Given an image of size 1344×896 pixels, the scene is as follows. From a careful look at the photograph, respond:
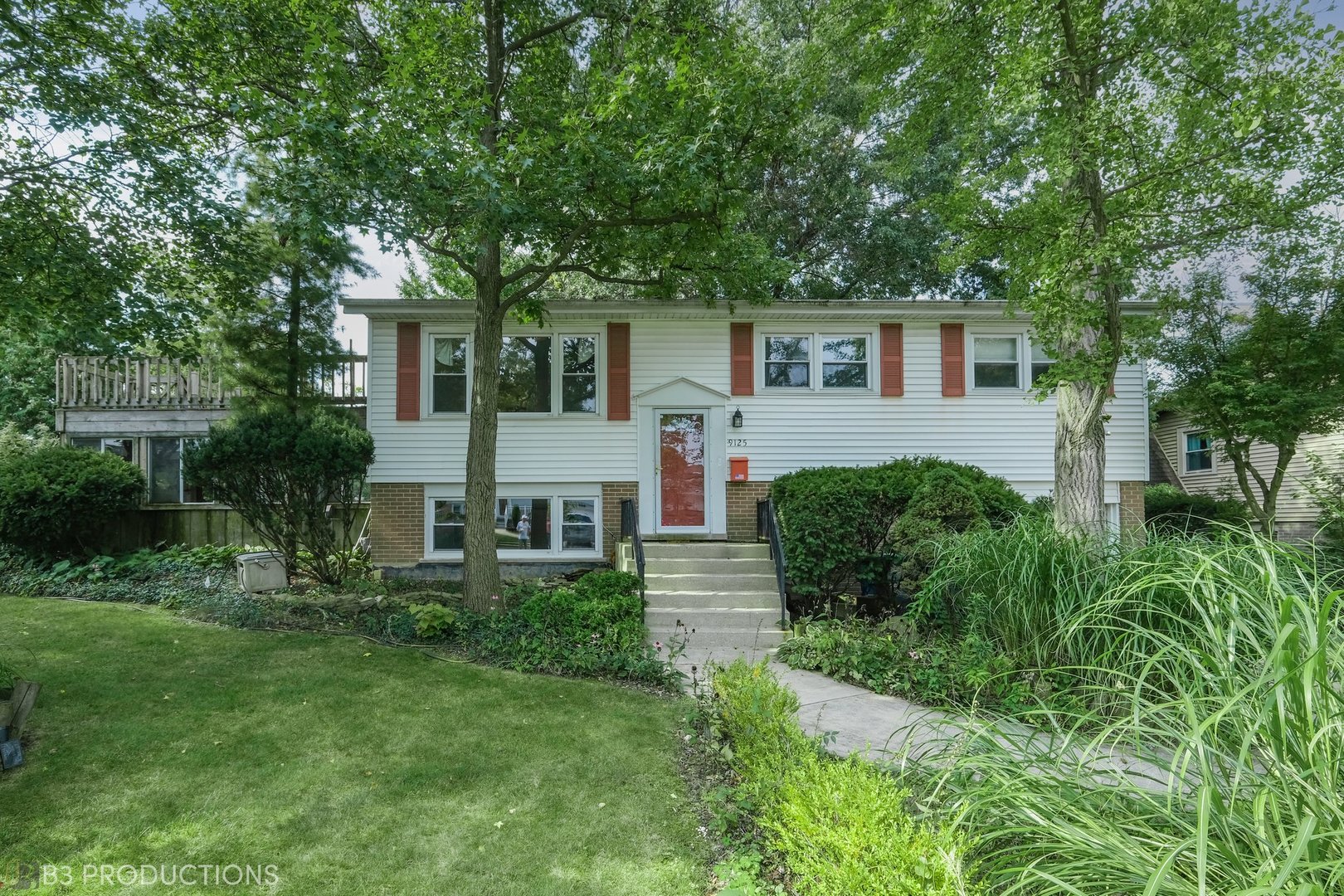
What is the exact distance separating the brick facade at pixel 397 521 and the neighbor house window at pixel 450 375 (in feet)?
4.25

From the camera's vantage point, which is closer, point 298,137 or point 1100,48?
point 298,137

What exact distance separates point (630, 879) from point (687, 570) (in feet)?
18.1

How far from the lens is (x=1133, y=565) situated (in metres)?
3.47

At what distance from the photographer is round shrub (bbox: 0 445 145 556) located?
8.48 m

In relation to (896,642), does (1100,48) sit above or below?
above

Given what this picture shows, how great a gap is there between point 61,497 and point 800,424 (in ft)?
34.7

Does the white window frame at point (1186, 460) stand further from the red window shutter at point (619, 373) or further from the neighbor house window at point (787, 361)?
the red window shutter at point (619, 373)

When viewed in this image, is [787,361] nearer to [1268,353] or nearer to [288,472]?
[288,472]

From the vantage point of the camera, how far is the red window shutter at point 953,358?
388 inches

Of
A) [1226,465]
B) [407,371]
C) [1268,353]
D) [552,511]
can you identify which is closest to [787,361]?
[552,511]

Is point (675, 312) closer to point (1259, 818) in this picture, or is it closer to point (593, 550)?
point (593, 550)

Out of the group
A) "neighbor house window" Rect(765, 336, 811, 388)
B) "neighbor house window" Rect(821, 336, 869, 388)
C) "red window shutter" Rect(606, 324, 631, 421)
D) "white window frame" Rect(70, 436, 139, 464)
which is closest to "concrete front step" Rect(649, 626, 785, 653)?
"red window shutter" Rect(606, 324, 631, 421)

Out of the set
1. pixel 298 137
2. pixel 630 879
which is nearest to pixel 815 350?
pixel 298 137

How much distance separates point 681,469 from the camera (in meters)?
9.70
